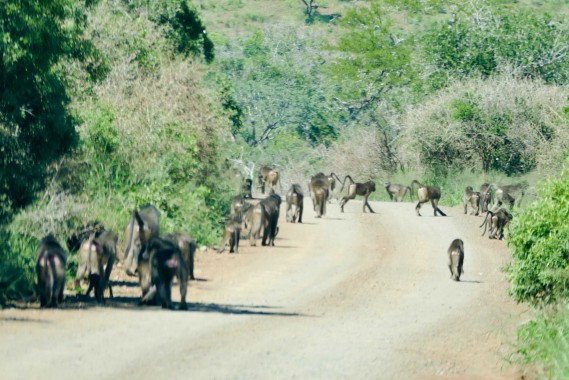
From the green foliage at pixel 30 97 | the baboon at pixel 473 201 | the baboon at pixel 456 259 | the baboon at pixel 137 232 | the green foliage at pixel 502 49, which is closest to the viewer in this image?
the green foliage at pixel 30 97

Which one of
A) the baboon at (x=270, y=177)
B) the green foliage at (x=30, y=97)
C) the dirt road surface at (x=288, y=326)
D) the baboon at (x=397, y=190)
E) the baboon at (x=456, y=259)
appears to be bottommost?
the dirt road surface at (x=288, y=326)

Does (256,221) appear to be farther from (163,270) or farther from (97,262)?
(163,270)

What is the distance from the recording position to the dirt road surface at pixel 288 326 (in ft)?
38.3

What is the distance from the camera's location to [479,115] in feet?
165

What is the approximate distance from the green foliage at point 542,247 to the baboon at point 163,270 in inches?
177

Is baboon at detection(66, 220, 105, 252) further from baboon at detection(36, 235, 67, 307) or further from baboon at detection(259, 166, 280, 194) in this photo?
baboon at detection(259, 166, 280, 194)

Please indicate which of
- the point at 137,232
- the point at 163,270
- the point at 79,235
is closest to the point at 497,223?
the point at 79,235

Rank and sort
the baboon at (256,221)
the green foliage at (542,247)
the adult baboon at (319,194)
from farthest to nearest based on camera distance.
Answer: the adult baboon at (319,194)
the baboon at (256,221)
the green foliage at (542,247)

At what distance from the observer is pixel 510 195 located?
40156 millimetres

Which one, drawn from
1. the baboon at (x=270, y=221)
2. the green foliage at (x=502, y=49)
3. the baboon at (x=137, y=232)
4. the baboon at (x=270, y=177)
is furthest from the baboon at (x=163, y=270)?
the green foliage at (x=502, y=49)

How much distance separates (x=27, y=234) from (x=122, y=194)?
565 cm

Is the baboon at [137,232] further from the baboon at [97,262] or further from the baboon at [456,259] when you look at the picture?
the baboon at [456,259]

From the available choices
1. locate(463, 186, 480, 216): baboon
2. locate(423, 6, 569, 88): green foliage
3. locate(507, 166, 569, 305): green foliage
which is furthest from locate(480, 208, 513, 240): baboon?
locate(423, 6, 569, 88): green foliage

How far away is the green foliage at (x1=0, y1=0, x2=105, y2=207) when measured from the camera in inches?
649
